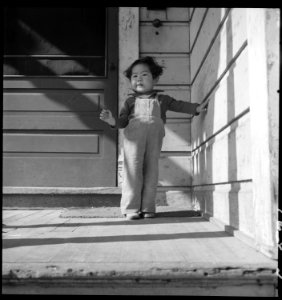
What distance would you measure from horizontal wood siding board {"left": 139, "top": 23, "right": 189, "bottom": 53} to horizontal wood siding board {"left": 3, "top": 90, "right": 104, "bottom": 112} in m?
0.75

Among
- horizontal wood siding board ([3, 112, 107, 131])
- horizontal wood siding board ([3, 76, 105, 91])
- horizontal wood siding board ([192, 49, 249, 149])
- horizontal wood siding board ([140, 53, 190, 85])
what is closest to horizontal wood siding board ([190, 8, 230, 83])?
horizontal wood siding board ([140, 53, 190, 85])

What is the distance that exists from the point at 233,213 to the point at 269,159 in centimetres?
66

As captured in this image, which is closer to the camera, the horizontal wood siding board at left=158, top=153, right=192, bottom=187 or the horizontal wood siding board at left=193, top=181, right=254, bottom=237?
the horizontal wood siding board at left=193, top=181, right=254, bottom=237

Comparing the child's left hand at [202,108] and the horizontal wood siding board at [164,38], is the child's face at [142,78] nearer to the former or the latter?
the child's left hand at [202,108]

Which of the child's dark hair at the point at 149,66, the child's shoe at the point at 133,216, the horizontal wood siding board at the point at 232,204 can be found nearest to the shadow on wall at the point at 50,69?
the child's dark hair at the point at 149,66

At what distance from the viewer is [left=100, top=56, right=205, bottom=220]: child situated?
2.69 m

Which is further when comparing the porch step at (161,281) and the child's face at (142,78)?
the child's face at (142,78)

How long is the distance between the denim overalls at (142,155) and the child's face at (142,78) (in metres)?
0.10

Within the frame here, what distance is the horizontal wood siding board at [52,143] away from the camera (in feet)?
12.0

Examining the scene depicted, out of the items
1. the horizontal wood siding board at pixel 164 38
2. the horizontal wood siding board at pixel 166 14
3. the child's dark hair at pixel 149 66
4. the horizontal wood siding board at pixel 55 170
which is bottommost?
the horizontal wood siding board at pixel 55 170

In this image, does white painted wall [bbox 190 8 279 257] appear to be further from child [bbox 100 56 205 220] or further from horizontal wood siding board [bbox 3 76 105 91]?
horizontal wood siding board [bbox 3 76 105 91]

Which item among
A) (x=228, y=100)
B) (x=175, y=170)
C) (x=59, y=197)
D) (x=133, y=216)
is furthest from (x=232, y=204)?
(x=59, y=197)

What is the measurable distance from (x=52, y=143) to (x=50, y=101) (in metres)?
0.45

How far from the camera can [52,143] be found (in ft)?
12.0
